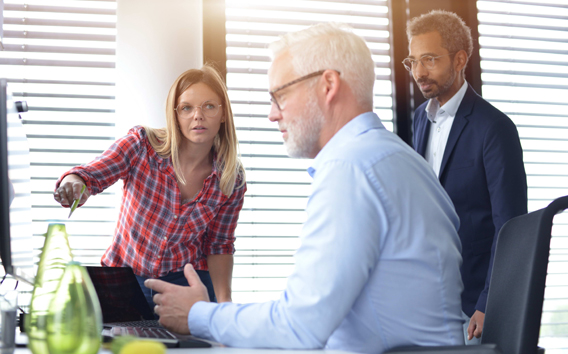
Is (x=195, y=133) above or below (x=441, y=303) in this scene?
above

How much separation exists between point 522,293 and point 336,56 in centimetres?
68

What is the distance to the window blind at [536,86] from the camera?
308cm

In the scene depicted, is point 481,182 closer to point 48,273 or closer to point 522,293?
point 522,293

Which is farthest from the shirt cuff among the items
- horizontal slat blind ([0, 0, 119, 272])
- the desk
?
horizontal slat blind ([0, 0, 119, 272])

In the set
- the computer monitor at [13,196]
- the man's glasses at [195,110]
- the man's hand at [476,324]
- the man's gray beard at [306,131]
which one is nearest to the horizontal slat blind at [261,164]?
the man's glasses at [195,110]

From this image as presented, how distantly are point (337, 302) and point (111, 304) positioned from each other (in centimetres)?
100

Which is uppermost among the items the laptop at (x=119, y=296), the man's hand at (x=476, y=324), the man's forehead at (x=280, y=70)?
the man's forehead at (x=280, y=70)

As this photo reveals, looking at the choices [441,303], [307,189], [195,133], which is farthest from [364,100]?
[307,189]

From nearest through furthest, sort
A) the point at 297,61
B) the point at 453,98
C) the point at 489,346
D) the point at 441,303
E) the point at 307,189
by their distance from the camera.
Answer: the point at 489,346 → the point at 441,303 → the point at 297,61 → the point at 453,98 → the point at 307,189

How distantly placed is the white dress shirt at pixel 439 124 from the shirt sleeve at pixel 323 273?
4.38ft

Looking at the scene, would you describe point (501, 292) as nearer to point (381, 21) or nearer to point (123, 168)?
point (123, 168)

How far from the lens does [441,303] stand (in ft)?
3.52

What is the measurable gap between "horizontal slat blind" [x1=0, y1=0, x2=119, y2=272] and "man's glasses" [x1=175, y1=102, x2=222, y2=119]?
762 millimetres

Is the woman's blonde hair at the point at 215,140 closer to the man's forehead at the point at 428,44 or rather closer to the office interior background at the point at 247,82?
the office interior background at the point at 247,82
